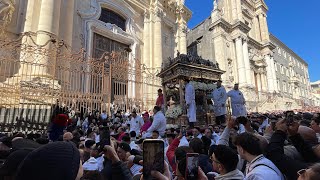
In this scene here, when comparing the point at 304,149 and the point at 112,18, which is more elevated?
the point at 112,18

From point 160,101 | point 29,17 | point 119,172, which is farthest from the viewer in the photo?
point 29,17

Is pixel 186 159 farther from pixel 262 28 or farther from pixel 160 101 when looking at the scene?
pixel 262 28

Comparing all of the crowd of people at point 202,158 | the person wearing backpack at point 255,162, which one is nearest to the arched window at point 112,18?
the crowd of people at point 202,158

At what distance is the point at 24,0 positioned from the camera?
42.3 feet

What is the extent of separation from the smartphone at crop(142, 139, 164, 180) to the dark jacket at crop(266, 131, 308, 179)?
4.57 feet

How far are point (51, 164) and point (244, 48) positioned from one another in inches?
1203

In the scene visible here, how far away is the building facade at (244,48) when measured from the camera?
26.8 m

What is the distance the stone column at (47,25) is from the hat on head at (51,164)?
1086 cm

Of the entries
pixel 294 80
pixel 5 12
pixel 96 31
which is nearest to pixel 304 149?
pixel 5 12

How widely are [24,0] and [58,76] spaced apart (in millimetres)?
5401

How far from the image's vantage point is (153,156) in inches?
62.1

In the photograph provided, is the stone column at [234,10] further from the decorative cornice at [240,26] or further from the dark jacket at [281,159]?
the dark jacket at [281,159]

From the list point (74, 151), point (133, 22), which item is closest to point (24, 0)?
point (133, 22)

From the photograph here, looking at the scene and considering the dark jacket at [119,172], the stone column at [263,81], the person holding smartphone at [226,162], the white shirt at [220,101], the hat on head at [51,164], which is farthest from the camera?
the stone column at [263,81]
